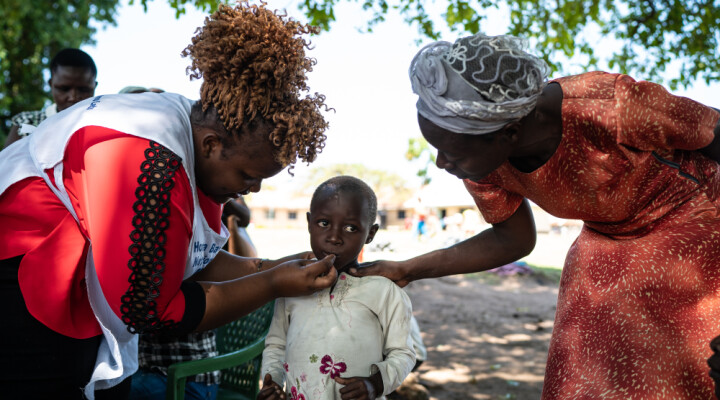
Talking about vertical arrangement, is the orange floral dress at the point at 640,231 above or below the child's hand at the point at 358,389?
above

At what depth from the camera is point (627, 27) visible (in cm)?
838

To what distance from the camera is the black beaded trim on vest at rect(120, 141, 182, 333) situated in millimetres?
1704

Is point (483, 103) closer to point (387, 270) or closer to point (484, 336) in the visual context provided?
point (387, 270)

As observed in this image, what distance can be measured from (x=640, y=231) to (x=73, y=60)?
3877 millimetres

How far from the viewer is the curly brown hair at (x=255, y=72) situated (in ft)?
6.45

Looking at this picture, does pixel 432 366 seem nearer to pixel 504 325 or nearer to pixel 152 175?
pixel 504 325

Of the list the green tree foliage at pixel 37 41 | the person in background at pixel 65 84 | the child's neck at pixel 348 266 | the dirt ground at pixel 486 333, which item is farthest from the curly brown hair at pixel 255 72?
the green tree foliage at pixel 37 41

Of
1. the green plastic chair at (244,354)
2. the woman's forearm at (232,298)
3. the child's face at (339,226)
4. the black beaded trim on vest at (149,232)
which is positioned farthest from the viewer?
the green plastic chair at (244,354)

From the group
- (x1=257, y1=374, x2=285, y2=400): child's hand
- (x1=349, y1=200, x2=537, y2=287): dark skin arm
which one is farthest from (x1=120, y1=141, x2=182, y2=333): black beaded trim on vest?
(x1=349, y1=200, x2=537, y2=287): dark skin arm

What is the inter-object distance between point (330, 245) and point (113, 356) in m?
0.92

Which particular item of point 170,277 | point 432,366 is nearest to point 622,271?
point 170,277

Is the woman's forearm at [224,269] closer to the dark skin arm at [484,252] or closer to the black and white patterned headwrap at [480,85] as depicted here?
the dark skin arm at [484,252]

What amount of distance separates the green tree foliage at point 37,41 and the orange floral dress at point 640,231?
14405 mm

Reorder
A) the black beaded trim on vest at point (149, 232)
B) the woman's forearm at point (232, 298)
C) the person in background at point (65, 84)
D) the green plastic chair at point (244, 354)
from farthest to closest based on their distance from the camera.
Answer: the person in background at point (65, 84) < the green plastic chair at point (244, 354) < the woman's forearm at point (232, 298) < the black beaded trim on vest at point (149, 232)
